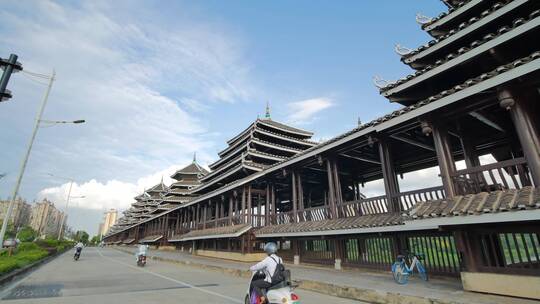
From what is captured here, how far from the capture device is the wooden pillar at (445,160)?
805 cm

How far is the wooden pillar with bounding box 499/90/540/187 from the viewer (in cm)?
636

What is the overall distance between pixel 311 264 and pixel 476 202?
10435 millimetres

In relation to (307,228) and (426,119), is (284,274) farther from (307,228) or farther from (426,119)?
(307,228)

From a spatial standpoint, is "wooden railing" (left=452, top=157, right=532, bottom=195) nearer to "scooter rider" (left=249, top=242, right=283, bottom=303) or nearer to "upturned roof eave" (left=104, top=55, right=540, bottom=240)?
"upturned roof eave" (left=104, top=55, right=540, bottom=240)

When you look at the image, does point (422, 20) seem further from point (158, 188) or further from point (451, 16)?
point (158, 188)

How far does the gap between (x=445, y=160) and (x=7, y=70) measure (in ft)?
36.6

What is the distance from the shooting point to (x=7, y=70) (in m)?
6.25

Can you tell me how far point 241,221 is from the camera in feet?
71.6

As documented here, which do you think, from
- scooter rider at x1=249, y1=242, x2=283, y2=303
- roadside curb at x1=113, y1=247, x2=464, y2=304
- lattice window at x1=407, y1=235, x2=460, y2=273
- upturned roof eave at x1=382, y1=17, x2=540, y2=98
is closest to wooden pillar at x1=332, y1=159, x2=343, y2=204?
lattice window at x1=407, y1=235, x2=460, y2=273

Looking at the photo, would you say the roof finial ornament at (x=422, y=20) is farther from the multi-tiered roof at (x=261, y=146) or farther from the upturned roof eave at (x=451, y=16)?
the multi-tiered roof at (x=261, y=146)

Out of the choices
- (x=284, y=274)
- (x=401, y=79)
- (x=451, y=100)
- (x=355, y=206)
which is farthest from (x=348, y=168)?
(x=284, y=274)

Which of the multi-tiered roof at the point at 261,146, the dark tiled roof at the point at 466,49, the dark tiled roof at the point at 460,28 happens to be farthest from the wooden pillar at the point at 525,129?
Answer: the multi-tiered roof at the point at 261,146

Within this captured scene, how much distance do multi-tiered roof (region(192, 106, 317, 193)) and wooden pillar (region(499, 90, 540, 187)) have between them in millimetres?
17312

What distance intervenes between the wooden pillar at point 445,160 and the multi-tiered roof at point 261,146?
604 inches
